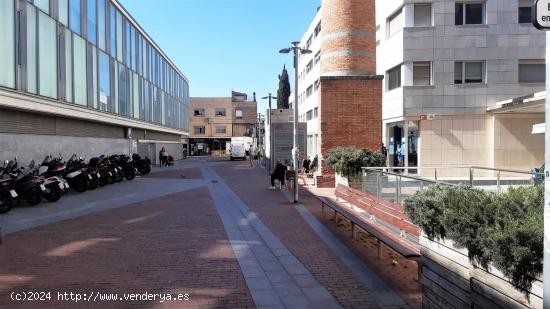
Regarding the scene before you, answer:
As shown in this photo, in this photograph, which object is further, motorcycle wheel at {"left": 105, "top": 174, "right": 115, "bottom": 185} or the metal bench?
motorcycle wheel at {"left": 105, "top": 174, "right": 115, "bottom": 185}

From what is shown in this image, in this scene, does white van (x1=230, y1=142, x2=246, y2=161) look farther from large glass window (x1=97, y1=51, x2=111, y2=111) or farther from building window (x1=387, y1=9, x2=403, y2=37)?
building window (x1=387, y1=9, x2=403, y2=37)

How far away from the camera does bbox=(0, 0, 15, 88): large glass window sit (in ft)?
48.8

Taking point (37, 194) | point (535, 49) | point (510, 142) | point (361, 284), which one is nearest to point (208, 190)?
point (37, 194)

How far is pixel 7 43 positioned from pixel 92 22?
922 centimetres

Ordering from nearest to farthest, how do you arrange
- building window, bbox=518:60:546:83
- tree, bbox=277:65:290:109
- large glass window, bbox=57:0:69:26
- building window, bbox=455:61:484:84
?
large glass window, bbox=57:0:69:26 → building window, bbox=518:60:546:83 → building window, bbox=455:61:484:84 → tree, bbox=277:65:290:109

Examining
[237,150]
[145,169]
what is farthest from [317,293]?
[237,150]

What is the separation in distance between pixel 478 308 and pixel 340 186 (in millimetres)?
7994

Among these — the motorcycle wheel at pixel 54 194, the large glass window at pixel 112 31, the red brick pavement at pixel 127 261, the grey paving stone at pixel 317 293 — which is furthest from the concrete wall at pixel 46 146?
the grey paving stone at pixel 317 293

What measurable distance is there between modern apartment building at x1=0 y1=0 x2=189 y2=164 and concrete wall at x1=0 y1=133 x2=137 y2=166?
0.03m

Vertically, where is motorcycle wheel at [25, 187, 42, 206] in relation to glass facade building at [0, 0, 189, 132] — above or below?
below

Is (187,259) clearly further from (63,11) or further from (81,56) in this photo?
(81,56)

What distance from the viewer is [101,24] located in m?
25.6

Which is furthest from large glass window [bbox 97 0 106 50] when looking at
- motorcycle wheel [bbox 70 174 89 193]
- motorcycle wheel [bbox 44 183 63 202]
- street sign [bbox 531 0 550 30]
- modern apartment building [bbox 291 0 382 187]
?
street sign [bbox 531 0 550 30]

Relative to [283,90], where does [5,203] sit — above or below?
below
